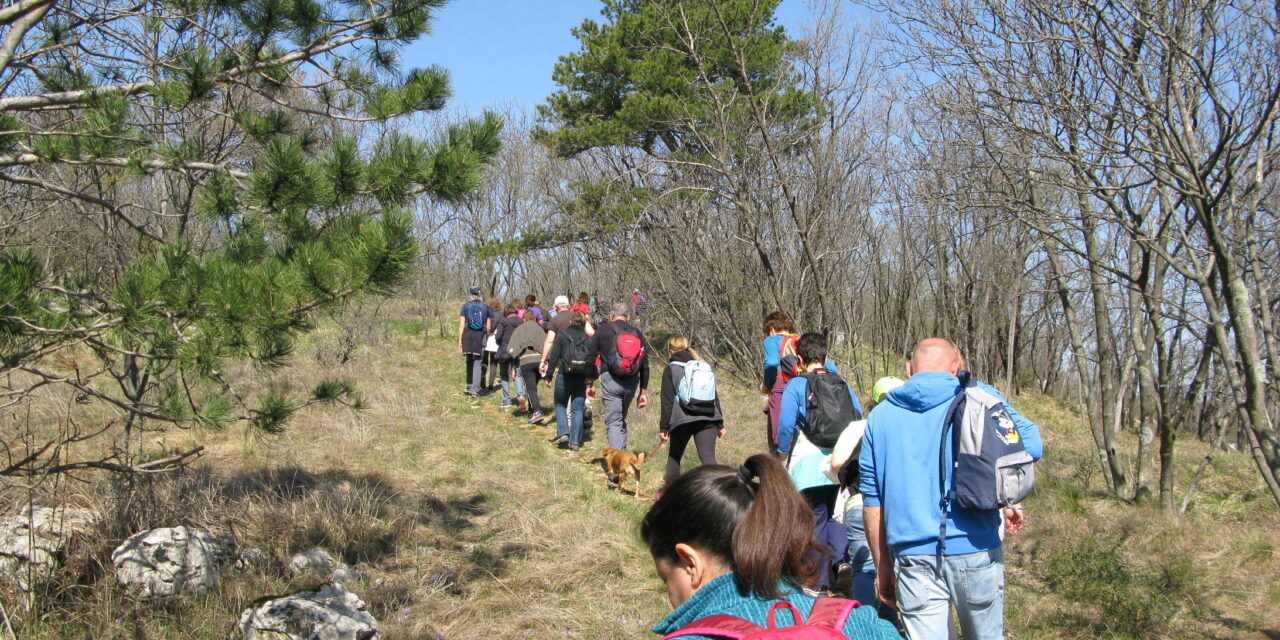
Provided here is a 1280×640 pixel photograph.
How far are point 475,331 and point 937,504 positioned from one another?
10.7 meters

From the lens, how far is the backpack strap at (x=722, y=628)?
145 centimetres

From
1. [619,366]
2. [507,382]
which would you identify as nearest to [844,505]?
[619,366]

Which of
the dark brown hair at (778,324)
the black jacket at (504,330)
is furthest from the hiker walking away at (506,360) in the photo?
the dark brown hair at (778,324)

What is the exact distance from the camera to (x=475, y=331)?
42.8 ft

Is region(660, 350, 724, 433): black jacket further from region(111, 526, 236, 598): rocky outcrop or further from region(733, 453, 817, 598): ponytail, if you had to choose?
region(733, 453, 817, 598): ponytail

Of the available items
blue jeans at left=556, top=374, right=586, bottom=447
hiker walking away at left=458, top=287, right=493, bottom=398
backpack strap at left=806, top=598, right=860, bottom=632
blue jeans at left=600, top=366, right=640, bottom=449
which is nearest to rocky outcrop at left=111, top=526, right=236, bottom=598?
backpack strap at left=806, top=598, right=860, bottom=632

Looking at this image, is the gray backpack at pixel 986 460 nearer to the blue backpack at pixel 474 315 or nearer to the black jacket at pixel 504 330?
the black jacket at pixel 504 330

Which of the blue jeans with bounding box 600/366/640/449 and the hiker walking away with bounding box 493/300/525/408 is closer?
the blue jeans with bounding box 600/366/640/449

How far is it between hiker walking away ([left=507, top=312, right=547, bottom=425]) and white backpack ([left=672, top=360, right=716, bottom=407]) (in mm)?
4843

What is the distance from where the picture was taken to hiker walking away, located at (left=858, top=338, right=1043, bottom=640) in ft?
9.91

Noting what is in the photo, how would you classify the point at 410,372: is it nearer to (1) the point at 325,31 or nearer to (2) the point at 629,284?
(2) the point at 629,284

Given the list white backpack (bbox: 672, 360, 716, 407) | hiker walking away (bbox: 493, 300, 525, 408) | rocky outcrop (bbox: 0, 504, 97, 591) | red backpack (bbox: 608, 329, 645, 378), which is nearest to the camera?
rocky outcrop (bbox: 0, 504, 97, 591)

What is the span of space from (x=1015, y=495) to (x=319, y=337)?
50.8 feet

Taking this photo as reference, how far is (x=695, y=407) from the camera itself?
655cm
